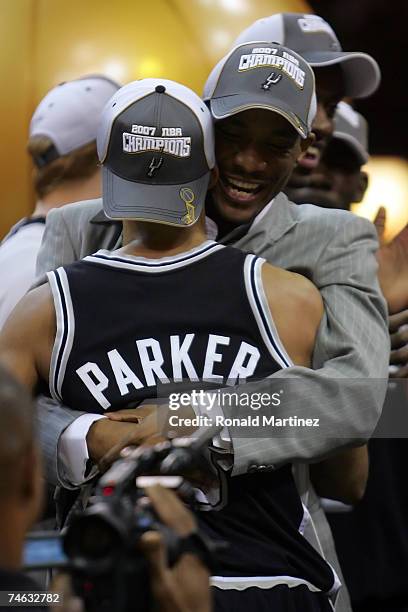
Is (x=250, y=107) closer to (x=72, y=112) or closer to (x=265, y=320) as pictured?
(x=265, y=320)

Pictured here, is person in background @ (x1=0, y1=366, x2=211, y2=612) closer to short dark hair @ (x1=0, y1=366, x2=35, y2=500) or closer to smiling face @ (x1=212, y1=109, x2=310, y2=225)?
short dark hair @ (x1=0, y1=366, x2=35, y2=500)

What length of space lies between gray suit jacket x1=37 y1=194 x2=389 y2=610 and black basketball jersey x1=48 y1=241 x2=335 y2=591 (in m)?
0.08

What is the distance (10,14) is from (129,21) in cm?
37

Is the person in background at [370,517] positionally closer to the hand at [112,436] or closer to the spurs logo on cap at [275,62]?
the spurs logo on cap at [275,62]

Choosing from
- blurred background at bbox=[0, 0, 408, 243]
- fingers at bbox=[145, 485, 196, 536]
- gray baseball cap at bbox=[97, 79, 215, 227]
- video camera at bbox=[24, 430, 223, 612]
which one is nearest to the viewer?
video camera at bbox=[24, 430, 223, 612]

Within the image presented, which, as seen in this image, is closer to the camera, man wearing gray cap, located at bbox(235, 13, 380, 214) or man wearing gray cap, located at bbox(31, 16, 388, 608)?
man wearing gray cap, located at bbox(31, 16, 388, 608)

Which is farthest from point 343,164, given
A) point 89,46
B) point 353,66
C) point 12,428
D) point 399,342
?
point 12,428

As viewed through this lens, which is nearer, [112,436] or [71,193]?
[112,436]

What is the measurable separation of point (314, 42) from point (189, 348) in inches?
61.2

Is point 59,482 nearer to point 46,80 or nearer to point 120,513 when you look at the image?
point 120,513

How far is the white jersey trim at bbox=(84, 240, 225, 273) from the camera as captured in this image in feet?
8.95

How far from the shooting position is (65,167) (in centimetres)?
395

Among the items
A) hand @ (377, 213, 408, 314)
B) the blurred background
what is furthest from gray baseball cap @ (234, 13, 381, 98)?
hand @ (377, 213, 408, 314)

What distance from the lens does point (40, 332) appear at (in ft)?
8.83
